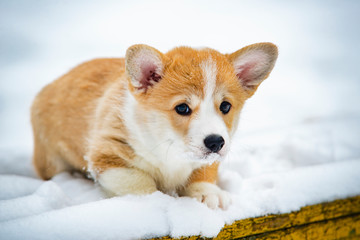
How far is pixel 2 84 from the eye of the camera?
378 centimetres

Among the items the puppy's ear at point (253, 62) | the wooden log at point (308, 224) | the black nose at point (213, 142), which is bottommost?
the wooden log at point (308, 224)

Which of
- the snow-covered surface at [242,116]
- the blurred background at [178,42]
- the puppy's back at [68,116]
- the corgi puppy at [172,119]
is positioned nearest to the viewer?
the snow-covered surface at [242,116]

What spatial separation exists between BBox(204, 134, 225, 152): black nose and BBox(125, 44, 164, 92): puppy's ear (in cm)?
52

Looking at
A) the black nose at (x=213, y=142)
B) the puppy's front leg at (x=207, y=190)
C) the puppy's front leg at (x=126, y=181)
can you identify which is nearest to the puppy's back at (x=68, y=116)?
the puppy's front leg at (x=126, y=181)

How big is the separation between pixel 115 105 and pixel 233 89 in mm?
794

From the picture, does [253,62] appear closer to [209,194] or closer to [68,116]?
[209,194]

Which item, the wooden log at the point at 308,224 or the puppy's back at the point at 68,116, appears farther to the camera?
the puppy's back at the point at 68,116

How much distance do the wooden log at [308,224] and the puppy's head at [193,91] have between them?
435mm

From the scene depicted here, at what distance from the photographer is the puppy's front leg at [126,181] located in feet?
5.99

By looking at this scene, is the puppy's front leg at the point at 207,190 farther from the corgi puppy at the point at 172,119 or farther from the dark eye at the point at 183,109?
the dark eye at the point at 183,109

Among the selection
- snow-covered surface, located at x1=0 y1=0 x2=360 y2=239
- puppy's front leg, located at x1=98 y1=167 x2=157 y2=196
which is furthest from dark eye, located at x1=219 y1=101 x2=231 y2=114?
puppy's front leg, located at x1=98 y1=167 x2=157 y2=196

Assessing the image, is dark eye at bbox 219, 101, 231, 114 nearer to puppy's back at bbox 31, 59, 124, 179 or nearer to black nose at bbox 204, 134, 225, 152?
black nose at bbox 204, 134, 225, 152

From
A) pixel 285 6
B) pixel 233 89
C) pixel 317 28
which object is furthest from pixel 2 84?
pixel 317 28

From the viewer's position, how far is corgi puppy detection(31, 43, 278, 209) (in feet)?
5.63
